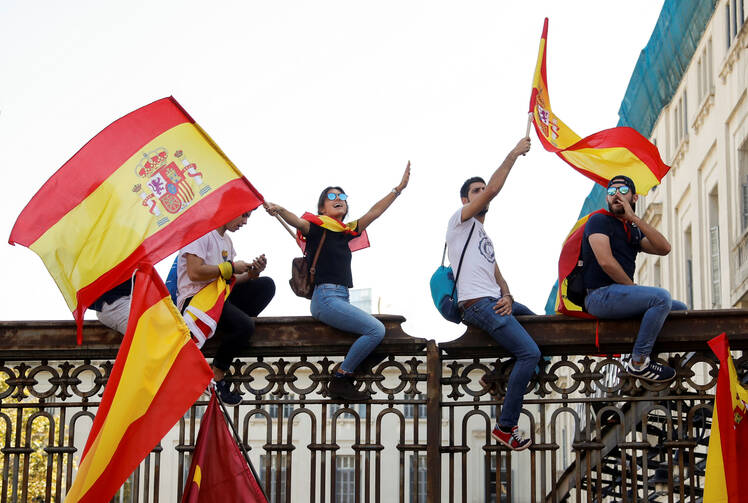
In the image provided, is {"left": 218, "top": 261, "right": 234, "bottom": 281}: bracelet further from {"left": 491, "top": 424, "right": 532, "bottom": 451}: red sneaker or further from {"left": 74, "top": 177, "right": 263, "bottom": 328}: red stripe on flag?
{"left": 491, "top": 424, "right": 532, "bottom": 451}: red sneaker

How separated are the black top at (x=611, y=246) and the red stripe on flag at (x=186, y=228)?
2.57 meters

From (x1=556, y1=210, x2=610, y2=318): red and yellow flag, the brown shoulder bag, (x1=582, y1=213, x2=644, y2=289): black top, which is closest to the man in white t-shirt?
(x1=556, y1=210, x2=610, y2=318): red and yellow flag

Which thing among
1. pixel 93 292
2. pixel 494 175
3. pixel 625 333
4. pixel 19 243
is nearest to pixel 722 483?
pixel 625 333

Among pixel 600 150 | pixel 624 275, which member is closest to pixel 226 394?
pixel 624 275

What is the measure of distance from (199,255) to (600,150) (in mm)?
3866

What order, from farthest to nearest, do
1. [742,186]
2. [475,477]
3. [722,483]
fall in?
[475,477] → [742,186] → [722,483]

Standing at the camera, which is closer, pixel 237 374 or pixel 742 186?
pixel 237 374

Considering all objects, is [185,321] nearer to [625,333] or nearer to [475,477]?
[625,333]

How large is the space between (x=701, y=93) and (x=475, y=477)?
31.2 metres

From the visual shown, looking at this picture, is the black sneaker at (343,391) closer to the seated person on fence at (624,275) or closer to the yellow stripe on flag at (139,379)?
the yellow stripe on flag at (139,379)

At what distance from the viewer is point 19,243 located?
9.04 m

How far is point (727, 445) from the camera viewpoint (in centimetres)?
876

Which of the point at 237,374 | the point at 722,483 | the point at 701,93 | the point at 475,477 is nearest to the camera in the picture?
the point at 722,483

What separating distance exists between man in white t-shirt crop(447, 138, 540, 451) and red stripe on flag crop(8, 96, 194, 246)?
2330 millimetres
